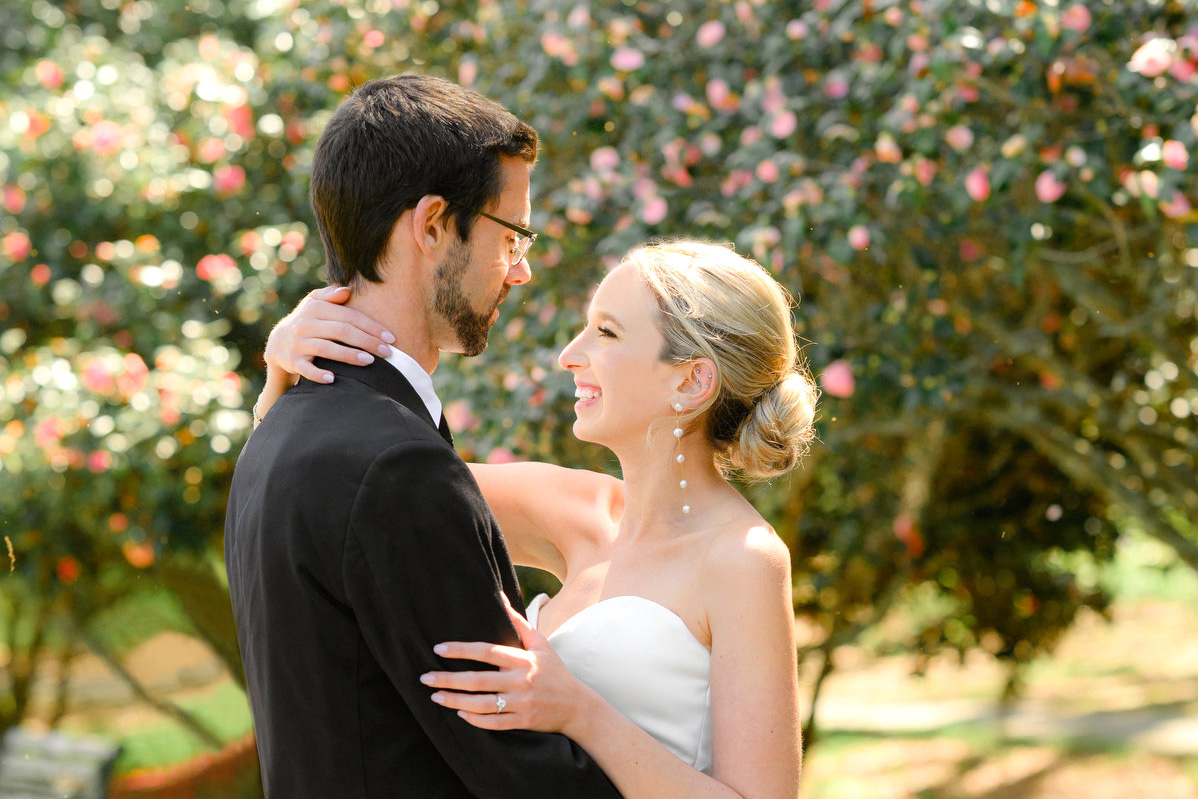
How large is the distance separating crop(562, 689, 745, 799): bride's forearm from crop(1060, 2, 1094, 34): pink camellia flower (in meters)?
2.47

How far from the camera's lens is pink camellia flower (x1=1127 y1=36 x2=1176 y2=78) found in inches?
124

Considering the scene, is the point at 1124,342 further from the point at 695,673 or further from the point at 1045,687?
the point at 1045,687

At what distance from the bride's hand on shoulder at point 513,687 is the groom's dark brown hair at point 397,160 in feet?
1.95

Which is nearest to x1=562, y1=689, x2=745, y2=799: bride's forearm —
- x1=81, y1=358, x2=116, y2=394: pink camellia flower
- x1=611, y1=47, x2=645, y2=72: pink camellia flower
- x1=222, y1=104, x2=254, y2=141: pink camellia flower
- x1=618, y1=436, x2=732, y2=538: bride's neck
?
x1=618, y1=436, x2=732, y2=538: bride's neck

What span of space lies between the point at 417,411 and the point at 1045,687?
10.4 m

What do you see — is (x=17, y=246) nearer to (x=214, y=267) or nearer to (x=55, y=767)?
(x=214, y=267)

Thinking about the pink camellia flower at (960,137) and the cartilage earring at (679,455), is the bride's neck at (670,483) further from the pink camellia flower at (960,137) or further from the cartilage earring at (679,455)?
the pink camellia flower at (960,137)

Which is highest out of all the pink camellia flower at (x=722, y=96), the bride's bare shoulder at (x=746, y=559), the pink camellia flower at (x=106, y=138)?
the pink camellia flower at (x=722, y=96)

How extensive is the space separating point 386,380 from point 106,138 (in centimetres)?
425

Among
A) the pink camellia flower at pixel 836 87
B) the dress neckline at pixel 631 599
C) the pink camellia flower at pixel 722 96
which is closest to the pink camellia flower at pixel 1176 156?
the pink camellia flower at pixel 836 87

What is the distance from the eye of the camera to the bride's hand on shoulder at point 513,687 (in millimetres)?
1458

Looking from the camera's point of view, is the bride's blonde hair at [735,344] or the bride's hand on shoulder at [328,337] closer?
the bride's hand on shoulder at [328,337]

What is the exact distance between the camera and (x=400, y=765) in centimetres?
152

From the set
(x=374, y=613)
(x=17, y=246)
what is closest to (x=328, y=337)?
(x=374, y=613)
